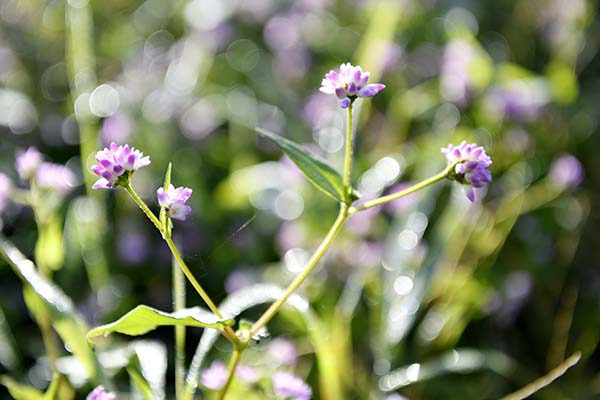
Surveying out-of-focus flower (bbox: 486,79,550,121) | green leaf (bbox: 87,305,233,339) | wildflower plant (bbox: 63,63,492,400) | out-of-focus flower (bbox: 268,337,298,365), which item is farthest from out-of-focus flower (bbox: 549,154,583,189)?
green leaf (bbox: 87,305,233,339)

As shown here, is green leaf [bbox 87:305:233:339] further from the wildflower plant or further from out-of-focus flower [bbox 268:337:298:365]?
out-of-focus flower [bbox 268:337:298:365]

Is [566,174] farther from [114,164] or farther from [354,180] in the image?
[114,164]

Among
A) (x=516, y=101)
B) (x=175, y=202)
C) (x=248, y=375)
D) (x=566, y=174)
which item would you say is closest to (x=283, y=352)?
(x=248, y=375)

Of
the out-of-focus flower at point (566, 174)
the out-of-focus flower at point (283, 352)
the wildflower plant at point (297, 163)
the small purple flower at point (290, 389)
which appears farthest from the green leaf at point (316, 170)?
the out-of-focus flower at point (566, 174)

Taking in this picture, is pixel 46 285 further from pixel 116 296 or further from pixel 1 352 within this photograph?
pixel 116 296

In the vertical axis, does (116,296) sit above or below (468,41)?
below

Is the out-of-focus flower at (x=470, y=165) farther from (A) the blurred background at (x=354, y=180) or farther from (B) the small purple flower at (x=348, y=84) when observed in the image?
(A) the blurred background at (x=354, y=180)

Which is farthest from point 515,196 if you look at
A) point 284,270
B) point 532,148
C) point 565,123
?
point 284,270
